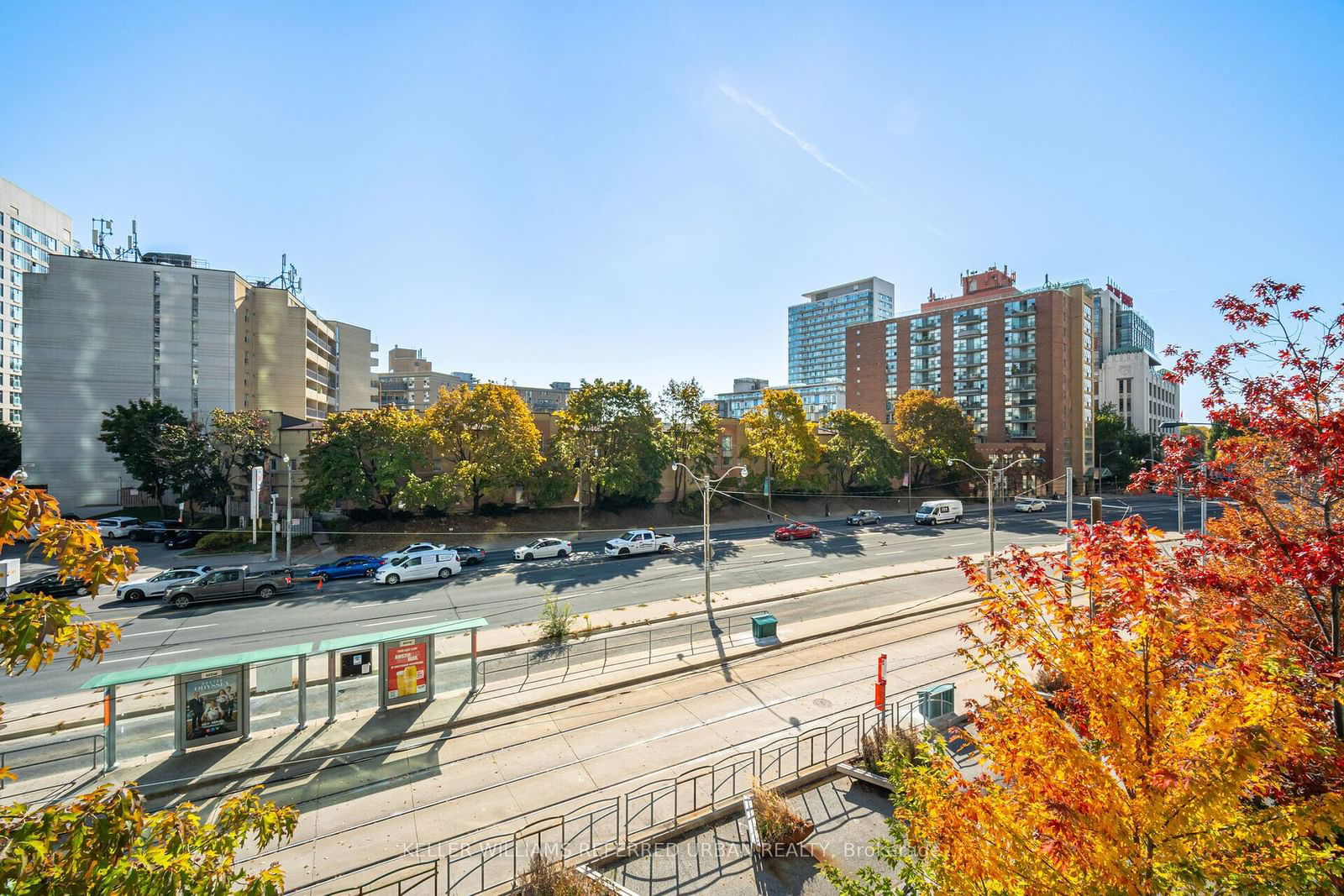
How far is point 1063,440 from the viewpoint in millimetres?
75938

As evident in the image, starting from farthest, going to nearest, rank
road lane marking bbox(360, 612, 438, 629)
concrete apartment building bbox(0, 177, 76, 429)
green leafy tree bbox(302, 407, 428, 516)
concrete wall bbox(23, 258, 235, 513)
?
concrete apartment building bbox(0, 177, 76, 429) < concrete wall bbox(23, 258, 235, 513) < green leafy tree bbox(302, 407, 428, 516) < road lane marking bbox(360, 612, 438, 629)

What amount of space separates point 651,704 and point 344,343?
84896 mm

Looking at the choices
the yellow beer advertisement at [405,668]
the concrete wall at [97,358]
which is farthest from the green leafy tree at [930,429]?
the concrete wall at [97,358]

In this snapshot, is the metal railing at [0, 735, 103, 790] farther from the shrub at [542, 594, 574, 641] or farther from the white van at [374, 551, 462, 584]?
the white van at [374, 551, 462, 584]

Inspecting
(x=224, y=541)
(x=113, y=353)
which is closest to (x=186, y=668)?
(x=224, y=541)

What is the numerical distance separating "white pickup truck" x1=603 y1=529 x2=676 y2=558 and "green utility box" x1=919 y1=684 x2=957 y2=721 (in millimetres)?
25216

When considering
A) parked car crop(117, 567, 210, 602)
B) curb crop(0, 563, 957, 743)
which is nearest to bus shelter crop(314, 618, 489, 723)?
curb crop(0, 563, 957, 743)

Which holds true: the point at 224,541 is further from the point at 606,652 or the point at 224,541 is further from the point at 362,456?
the point at 606,652

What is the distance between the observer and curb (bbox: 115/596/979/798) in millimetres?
12406

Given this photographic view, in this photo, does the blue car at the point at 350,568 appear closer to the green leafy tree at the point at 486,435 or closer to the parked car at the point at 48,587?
the green leafy tree at the point at 486,435

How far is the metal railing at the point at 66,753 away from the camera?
12.9 meters

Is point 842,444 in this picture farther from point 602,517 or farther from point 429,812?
point 429,812

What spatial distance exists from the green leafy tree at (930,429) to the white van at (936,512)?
10.6m

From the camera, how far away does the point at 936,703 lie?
47.8 feet
